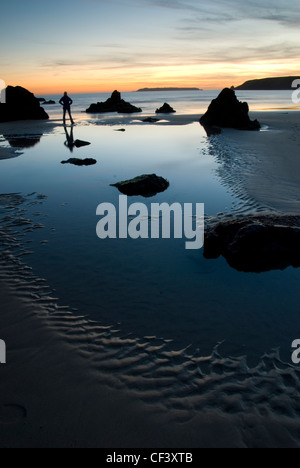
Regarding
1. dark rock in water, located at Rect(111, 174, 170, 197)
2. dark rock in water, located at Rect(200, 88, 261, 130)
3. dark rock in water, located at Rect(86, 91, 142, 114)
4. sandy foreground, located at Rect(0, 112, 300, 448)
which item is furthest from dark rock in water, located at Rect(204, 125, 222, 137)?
dark rock in water, located at Rect(86, 91, 142, 114)

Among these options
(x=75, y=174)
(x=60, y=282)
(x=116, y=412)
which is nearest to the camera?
(x=116, y=412)

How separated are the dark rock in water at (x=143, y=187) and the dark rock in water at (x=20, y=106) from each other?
36.0m

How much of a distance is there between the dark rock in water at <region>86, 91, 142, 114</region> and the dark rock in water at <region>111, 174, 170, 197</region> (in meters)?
47.7

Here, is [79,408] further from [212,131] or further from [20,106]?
[20,106]

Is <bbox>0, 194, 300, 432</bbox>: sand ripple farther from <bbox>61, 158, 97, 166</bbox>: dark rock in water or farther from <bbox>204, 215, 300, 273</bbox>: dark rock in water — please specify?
<bbox>61, 158, 97, 166</bbox>: dark rock in water

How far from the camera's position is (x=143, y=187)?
33.4ft

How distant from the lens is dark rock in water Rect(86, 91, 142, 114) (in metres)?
54.5

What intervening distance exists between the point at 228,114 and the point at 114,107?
3490 centimetres

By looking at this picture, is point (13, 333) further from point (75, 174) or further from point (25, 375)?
point (75, 174)

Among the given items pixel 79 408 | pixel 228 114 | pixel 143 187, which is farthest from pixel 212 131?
pixel 79 408

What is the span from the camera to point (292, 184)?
405 inches

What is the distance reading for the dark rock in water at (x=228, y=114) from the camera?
2753cm

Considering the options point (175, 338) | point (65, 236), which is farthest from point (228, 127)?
point (175, 338)
